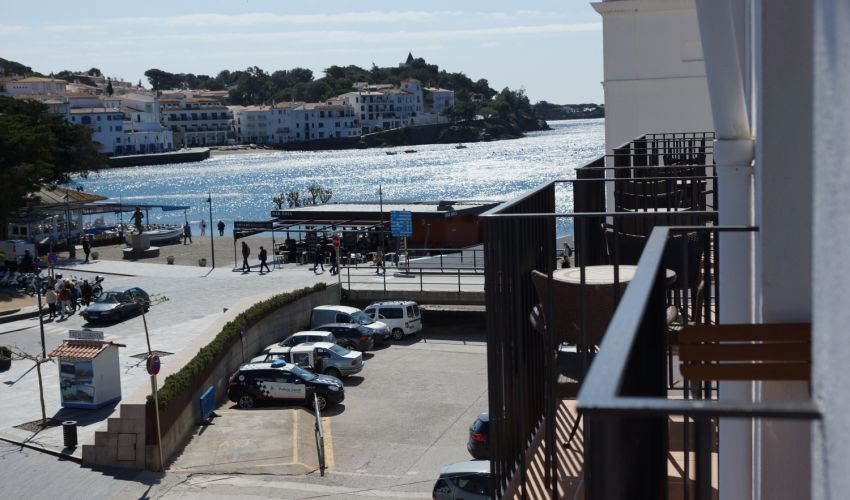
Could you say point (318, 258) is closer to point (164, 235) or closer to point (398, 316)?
point (398, 316)

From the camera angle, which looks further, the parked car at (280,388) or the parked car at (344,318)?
the parked car at (344,318)

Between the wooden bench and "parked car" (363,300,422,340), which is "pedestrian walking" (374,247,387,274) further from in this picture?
the wooden bench

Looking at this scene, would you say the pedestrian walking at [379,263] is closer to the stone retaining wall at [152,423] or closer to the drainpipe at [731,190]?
the stone retaining wall at [152,423]

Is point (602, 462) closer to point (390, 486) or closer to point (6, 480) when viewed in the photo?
point (390, 486)

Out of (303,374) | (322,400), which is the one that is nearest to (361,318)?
(303,374)

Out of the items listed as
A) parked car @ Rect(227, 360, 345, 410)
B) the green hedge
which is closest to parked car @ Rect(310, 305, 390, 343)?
the green hedge

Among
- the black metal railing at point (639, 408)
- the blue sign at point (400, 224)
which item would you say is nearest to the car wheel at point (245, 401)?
the blue sign at point (400, 224)

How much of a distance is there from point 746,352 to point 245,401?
2108 cm

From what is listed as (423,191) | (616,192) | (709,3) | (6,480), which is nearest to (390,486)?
(6,480)

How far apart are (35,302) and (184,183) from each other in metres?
116

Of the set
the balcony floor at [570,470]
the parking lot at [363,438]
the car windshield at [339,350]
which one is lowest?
the parking lot at [363,438]

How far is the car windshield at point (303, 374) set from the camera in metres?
23.4

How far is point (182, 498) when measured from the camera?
17234mm

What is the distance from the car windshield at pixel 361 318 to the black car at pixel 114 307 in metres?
6.04
